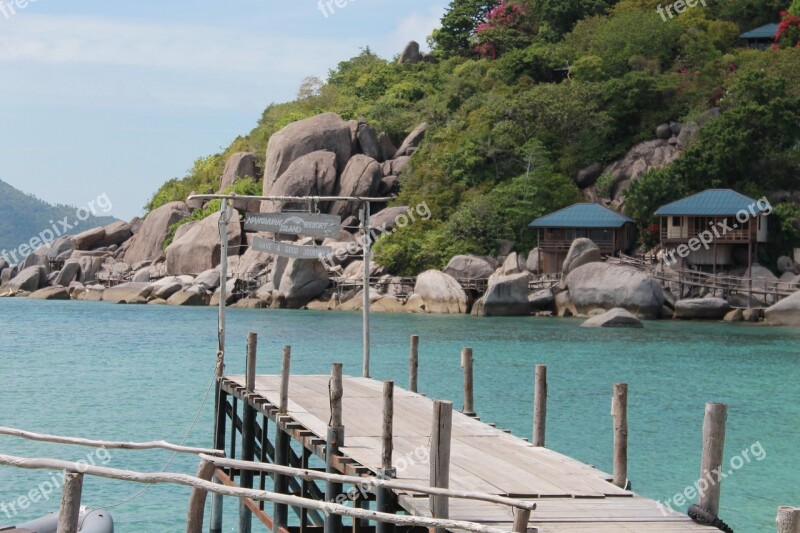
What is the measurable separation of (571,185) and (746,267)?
38.4 feet

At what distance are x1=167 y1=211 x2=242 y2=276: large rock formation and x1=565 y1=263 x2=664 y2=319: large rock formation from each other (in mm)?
22513

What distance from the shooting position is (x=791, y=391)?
88.5 ft

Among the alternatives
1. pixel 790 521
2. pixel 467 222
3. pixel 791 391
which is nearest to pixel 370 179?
pixel 467 222

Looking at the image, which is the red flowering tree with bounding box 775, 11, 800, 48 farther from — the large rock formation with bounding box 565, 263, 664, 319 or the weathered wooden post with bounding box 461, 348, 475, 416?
the weathered wooden post with bounding box 461, 348, 475, 416

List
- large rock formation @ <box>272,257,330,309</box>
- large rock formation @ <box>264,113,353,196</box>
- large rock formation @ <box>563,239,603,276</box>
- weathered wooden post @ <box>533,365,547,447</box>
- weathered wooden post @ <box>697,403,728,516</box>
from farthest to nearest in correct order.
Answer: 1. large rock formation @ <box>264,113,353,196</box>
2. large rock formation @ <box>272,257,330,309</box>
3. large rock formation @ <box>563,239,603,276</box>
4. weathered wooden post @ <box>533,365,547,447</box>
5. weathered wooden post @ <box>697,403,728,516</box>

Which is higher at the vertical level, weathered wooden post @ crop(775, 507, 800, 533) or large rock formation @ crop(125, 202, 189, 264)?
large rock formation @ crop(125, 202, 189, 264)

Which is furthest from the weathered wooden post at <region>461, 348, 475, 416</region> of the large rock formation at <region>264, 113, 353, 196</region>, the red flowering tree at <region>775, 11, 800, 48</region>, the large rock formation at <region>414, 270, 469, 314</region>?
the red flowering tree at <region>775, 11, 800, 48</region>

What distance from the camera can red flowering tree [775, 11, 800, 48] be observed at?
62.3 meters

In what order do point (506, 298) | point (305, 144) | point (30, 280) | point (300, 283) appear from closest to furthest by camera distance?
1. point (506, 298)
2. point (300, 283)
3. point (305, 144)
4. point (30, 280)

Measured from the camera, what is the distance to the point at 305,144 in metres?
64.4

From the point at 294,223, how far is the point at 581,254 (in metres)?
35.1

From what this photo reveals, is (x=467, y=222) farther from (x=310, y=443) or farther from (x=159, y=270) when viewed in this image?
(x=310, y=443)

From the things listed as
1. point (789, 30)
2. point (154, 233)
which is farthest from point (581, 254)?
point (154, 233)

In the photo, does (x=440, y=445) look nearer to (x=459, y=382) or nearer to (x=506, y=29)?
(x=459, y=382)
